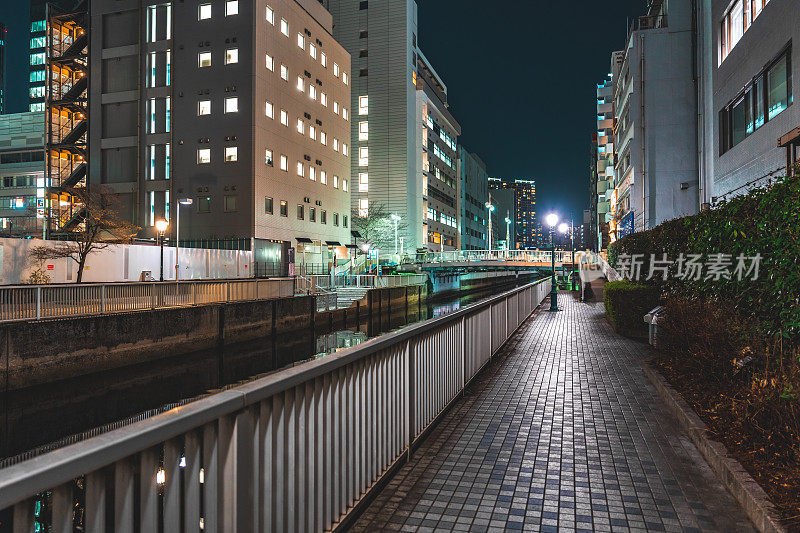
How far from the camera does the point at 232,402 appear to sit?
2.54 meters

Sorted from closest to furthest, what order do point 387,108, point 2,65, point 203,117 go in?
→ point 203,117 < point 387,108 < point 2,65

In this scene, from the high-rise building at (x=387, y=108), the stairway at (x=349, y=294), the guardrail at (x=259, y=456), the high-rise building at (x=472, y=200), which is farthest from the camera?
the high-rise building at (x=472, y=200)

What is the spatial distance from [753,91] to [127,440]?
2535 cm

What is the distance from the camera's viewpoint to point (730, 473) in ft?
14.7

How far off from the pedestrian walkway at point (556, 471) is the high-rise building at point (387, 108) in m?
70.7

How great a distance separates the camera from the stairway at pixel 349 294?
123 ft

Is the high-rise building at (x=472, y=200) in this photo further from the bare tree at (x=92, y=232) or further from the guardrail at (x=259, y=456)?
the guardrail at (x=259, y=456)

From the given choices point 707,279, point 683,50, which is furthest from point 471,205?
point 707,279

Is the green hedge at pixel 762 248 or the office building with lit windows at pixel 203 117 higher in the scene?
the office building with lit windows at pixel 203 117

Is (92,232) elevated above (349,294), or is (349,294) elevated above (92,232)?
(92,232)

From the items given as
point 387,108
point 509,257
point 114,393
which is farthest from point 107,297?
point 387,108

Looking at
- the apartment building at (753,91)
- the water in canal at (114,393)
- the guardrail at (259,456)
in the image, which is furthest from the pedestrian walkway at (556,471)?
the apartment building at (753,91)

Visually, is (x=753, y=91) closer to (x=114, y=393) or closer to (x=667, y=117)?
(x=114, y=393)

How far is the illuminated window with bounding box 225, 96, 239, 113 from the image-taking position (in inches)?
1921
